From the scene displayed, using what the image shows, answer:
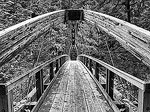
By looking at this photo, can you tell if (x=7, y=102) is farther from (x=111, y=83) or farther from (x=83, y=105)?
(x=111, y=83)

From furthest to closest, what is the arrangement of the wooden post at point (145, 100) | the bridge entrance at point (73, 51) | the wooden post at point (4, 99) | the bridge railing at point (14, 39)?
the bridge entrance at point (73, 51)
the bridge railing at point (14, 39)
the wooden post at point (145, 100)
the wooden post at point (4, 99)

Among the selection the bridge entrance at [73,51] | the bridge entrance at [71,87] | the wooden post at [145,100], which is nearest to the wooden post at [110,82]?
the bridge entrance at [71,87]

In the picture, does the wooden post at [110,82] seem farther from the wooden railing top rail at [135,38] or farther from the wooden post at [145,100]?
the wooden post at [145,100]

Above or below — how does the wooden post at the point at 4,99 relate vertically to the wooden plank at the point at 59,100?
above

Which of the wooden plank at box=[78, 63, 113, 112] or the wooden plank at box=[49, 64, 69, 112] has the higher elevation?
the wooden plank at box=[49, 64, 69, 112]

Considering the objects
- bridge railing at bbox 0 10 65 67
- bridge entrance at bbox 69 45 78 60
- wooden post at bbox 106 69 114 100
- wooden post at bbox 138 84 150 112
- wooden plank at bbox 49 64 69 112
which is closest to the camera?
wooden post at bbox 138 84 150 112

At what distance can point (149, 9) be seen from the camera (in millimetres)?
7855

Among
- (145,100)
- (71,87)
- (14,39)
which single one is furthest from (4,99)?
(71,87)

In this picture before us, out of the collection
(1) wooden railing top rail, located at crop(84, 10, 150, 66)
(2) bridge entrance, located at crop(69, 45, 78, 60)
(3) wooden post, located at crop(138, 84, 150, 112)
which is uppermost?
(1) wooden railing top rail, located at crop(84, 10, 150, 66)

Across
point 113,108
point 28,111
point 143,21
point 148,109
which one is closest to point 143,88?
point 148,109

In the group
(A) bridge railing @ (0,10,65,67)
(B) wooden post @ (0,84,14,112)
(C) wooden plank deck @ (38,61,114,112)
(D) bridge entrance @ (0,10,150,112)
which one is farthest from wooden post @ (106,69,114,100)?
(B) wooden post @ (0,84,14,112)

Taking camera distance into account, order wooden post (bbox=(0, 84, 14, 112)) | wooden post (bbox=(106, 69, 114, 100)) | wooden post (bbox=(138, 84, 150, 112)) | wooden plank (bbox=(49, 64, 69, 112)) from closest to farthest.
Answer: wooden post (bbox=(0, 84, 14, 112)) < wooden post (bbox=(138, 84, 150, 112)) < wooden plank (bbox=(49, 64, 69, 112)) < wooden post (bbox=(106, 69, 114, 100))

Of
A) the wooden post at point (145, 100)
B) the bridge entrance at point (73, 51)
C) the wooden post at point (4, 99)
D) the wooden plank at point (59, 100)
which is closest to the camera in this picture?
the wooden post at point (4, 99)

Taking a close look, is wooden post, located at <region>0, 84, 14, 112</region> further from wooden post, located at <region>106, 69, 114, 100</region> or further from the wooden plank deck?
wooden post, located at <region>106, 69, 114, 100</region>
